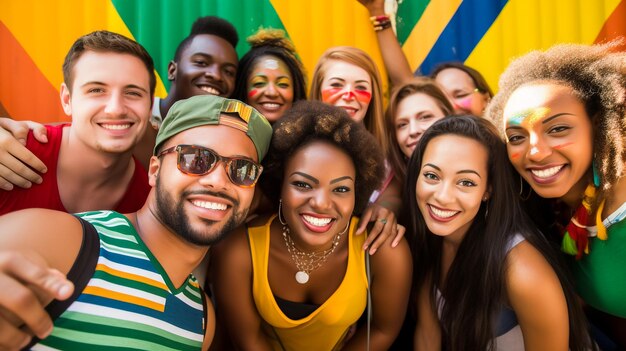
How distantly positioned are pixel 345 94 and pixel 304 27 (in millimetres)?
922

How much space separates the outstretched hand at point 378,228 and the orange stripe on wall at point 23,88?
2.69m

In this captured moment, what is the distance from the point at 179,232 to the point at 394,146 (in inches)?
80.0

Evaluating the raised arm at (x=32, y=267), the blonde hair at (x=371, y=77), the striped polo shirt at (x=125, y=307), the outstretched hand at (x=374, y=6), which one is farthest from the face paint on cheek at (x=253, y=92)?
the raised arm at (x=32, y=267)

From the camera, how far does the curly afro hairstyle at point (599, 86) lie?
7.18ft

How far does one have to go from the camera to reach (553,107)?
2.24m

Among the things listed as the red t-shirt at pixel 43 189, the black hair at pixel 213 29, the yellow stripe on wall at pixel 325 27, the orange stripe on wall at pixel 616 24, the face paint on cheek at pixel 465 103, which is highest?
the orange stripe on wall at pixel 616 24

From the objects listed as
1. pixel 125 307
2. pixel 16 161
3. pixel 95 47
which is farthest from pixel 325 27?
pixel 125 307

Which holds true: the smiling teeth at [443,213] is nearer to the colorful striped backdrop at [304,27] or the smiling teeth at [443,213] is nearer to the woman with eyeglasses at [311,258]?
the woman with eyeglasses at [311,258]

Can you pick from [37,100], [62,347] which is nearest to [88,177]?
[62,347]

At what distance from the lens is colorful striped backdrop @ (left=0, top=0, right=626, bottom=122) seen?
3.50m

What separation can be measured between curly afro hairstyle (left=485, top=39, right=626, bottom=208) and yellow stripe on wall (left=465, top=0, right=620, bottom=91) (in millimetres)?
1372

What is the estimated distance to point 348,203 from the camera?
7.25ft

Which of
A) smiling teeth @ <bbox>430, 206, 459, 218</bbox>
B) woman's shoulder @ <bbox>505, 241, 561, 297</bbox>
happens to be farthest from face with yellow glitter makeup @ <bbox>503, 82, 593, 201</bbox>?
smiling teeth @ <bbox>430, 206, 459, 218</bbox>

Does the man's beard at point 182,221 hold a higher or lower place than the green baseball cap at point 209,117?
lower
